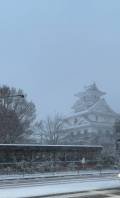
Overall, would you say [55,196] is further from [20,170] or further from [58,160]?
[58,160]

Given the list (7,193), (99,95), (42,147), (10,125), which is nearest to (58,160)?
(42,147)

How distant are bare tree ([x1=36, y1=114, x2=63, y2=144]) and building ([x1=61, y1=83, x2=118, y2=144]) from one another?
19.8 feet

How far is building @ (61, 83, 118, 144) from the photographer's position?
128 m

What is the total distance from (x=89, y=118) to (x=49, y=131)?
139ft

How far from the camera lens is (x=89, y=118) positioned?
146125 millimetres

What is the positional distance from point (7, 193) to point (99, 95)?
143m

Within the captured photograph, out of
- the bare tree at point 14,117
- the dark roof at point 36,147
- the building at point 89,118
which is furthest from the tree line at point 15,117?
the building at point 89,118

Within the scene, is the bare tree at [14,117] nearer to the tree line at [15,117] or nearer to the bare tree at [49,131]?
the tree line at [15,117]

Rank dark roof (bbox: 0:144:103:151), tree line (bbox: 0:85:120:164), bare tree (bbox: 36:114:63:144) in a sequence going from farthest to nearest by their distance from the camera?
bare tree (bbox: 36:114:63:144) → tree line (bbox: 0:85:120:164) → dark roof (bbox: 0:144:103:151)

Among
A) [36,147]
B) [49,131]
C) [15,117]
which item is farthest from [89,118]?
[36,147]

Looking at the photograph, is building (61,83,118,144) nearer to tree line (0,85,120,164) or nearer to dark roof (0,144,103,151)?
tree line (0,85,120,164)

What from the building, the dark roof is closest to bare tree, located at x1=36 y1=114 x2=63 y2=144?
the building

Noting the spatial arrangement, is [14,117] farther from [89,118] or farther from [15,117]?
[89,118]

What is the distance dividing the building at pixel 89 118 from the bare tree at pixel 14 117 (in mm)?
34734
